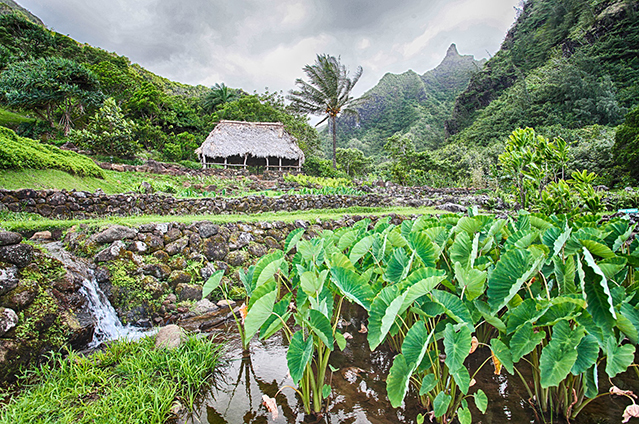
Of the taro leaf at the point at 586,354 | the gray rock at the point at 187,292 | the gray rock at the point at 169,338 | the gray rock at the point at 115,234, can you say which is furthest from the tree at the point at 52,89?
the taro leaf at the point at 586,354

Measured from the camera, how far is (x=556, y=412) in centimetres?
173

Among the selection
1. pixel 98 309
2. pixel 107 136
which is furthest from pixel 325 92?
pixel 98 309

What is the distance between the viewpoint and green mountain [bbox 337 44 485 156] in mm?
40688

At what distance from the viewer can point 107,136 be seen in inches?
504

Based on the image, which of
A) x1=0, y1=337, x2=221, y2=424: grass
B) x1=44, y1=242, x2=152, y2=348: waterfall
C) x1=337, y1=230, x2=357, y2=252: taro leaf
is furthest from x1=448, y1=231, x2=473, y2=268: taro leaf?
x1=44, y1=242, x2=152, y2=348: waterfall

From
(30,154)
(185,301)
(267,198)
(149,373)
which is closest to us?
(149,373)

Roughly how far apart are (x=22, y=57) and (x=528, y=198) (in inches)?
1075

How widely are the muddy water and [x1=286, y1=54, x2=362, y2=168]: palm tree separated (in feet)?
67.6

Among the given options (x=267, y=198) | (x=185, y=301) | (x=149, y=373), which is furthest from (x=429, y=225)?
(x=267, y=198)

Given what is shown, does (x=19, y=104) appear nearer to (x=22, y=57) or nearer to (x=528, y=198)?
(x=22, y=57)

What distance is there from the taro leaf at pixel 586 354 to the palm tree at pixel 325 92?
21.6 meters

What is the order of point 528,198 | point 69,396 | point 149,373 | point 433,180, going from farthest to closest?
point 433,180
point 528,198
point 149,373
point 69,396

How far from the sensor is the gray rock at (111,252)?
401cm

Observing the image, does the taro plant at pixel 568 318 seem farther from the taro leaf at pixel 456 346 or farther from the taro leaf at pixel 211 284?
the taro leaf at pixel 211 284
